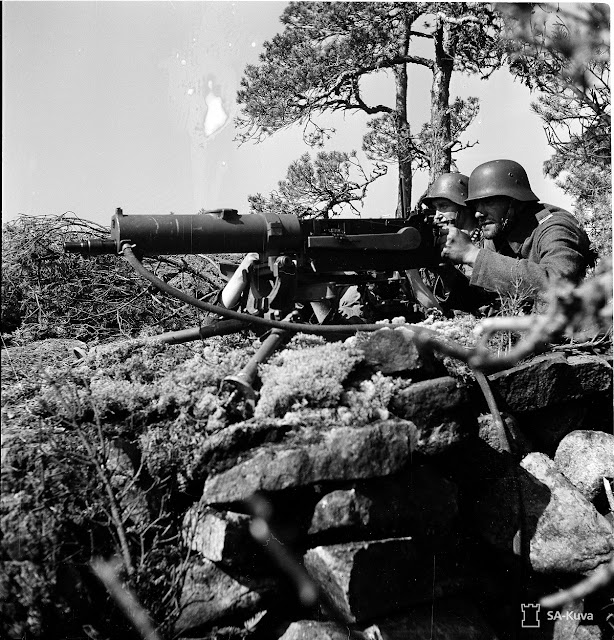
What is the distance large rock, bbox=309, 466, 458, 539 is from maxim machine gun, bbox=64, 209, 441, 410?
81 cm

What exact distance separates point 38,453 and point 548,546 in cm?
286

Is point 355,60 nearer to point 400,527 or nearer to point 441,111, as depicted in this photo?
point 441,111

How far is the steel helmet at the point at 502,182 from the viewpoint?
583 centimetres

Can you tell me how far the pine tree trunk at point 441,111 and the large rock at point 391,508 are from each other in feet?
20.8

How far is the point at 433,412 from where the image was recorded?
4035mm

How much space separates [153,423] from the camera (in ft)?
13.0

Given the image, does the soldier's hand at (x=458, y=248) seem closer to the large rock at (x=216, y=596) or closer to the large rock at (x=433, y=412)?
the large rock at (x=433, y=412)

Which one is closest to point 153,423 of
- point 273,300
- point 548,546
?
point 273,300

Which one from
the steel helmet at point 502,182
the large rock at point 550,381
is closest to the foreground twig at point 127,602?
the large rock at point 550,381

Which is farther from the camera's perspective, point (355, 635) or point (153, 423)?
point (153, 423)

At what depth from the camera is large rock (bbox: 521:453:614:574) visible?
4.10 metres

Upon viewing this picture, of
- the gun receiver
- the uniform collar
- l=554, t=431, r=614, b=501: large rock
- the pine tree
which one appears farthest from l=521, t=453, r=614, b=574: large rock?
the pine tree

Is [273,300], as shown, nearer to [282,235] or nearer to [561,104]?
[282,235]

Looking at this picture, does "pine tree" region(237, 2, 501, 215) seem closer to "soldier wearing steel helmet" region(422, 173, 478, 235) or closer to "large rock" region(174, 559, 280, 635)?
"soldier wearing steel helmet" region(422, 173, 478, 235)
